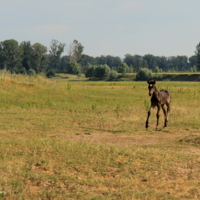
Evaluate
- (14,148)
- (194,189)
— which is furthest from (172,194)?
(14,148)

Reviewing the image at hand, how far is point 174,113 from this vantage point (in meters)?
22.6

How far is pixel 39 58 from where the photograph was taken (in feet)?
403

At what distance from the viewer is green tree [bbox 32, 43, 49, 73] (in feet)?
403

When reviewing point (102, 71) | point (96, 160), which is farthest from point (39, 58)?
point (96, 160)

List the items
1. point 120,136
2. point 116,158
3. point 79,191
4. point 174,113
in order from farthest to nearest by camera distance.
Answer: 1. point 174,113
2. point 120,136
3. point 116,158
4. point 79,191

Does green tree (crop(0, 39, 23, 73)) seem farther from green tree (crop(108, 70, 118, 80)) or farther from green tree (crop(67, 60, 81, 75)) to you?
green tree (crop(108, 70, 118, 80))

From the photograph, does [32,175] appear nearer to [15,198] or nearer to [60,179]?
[60,179]

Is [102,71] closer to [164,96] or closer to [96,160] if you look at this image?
[164,96]

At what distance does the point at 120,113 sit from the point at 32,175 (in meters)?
15.1

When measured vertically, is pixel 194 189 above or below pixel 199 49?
below

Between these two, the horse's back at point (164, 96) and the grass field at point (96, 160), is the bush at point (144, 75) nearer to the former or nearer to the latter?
the grass field at point (96, 160)

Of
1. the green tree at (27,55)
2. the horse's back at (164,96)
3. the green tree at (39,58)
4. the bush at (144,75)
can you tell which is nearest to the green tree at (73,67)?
the green tree at (39,58)

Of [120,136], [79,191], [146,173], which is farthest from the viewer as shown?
[120,136]

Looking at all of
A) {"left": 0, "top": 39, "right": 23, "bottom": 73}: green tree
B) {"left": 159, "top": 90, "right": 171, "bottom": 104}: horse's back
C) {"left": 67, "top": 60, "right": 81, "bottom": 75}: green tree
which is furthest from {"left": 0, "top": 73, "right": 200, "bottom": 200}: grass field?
{"left": 67, "top": 60, "right": 81, "bottom": 75}: green tree
